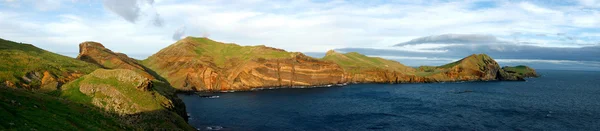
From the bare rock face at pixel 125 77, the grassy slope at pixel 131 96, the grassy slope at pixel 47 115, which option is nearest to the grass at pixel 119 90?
the grassy slope at pixel 131 96

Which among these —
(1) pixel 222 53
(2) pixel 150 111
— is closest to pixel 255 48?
(1) pixel 222 53

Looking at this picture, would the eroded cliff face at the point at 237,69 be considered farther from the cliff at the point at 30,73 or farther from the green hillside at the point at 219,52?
the cliff at the point at 30,73

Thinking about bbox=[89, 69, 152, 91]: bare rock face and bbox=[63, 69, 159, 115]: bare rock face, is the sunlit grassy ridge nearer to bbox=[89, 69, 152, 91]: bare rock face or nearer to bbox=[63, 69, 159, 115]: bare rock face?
bbox=[89, 69, 152, 91]: bare rock face

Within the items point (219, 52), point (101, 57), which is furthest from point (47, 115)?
point (219, 52)

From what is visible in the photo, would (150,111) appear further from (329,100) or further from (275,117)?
(329,100)

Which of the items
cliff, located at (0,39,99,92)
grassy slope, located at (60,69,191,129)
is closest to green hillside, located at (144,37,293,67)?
cliff, located at (0,39,99,92)

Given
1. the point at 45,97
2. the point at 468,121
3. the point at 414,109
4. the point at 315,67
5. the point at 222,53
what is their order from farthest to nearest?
the point at 222,53 → the point at 315,67 → the point at 414,109 → the point at 468,121 → the point at 45,97

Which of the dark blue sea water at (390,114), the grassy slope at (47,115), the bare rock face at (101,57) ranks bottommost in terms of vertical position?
the dark blue sea water at (390,114)

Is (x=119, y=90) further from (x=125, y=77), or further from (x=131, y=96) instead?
(x=125, y=77)

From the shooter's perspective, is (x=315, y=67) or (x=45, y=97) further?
(x=315, y=67)
